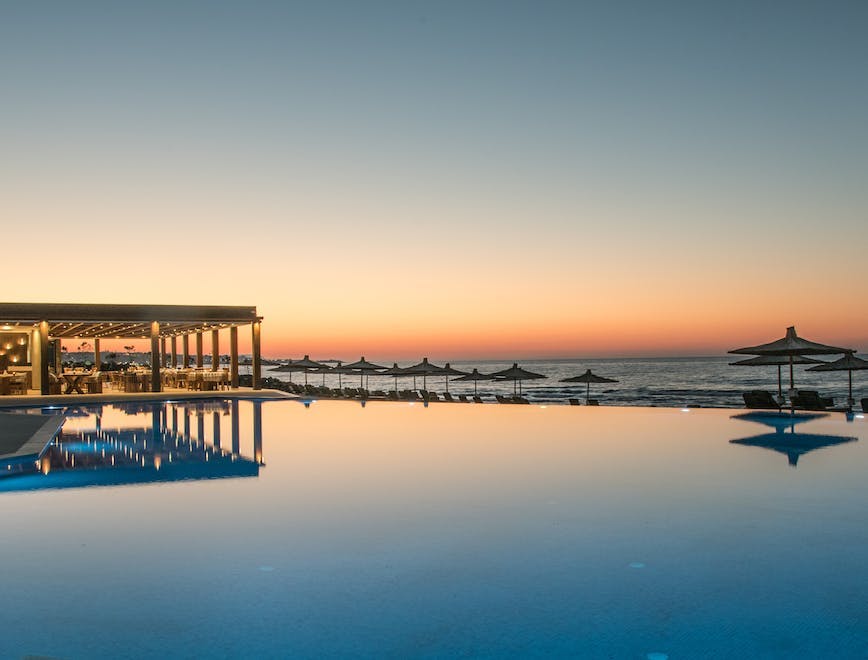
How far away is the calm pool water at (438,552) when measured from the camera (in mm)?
3531

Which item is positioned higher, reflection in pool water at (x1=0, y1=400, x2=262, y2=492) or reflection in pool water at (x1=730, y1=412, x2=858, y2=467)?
reflection in pool water at (x1=0, y1=400, x2=262, y2=492)

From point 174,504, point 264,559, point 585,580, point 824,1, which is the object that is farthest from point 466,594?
point 824,1

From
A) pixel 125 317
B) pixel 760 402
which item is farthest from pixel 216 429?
pixel 760 402

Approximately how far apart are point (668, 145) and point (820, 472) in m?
13.6

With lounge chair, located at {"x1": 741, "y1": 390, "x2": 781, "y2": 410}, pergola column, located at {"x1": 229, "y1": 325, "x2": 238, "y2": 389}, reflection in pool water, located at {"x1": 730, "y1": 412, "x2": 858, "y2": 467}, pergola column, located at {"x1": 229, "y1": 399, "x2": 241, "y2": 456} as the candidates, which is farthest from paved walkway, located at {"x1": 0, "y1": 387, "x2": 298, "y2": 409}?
reflection in pool water, located at {"x1": 730, "y1": 412, "x2": 858, "y2": 467}

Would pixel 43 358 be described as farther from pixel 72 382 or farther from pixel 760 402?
pixel 760 402

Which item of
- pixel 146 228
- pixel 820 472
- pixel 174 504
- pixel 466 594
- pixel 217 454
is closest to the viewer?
pixel 466 594

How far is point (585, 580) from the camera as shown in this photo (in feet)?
14.7

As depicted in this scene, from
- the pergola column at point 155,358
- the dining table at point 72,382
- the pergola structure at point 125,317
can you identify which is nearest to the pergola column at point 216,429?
the pergola column at point 155,358

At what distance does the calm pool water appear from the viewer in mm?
3531

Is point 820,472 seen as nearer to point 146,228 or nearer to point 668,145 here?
point 668,145

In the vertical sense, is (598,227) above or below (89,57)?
below

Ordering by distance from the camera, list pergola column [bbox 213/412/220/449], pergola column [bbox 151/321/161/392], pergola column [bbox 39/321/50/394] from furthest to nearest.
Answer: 1. pergola column [bbox 151/321/161/392]
2. pergola column [bbox 39/321/50/394]
3. pergola column [bbox 213/412/220/449]

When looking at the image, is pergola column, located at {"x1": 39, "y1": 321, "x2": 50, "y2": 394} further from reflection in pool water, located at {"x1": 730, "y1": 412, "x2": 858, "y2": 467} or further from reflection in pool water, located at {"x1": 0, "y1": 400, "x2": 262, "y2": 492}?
reflection in pool water, located at {"x1": 730, "y1": 412, "x2": 858, "y2": 467}
